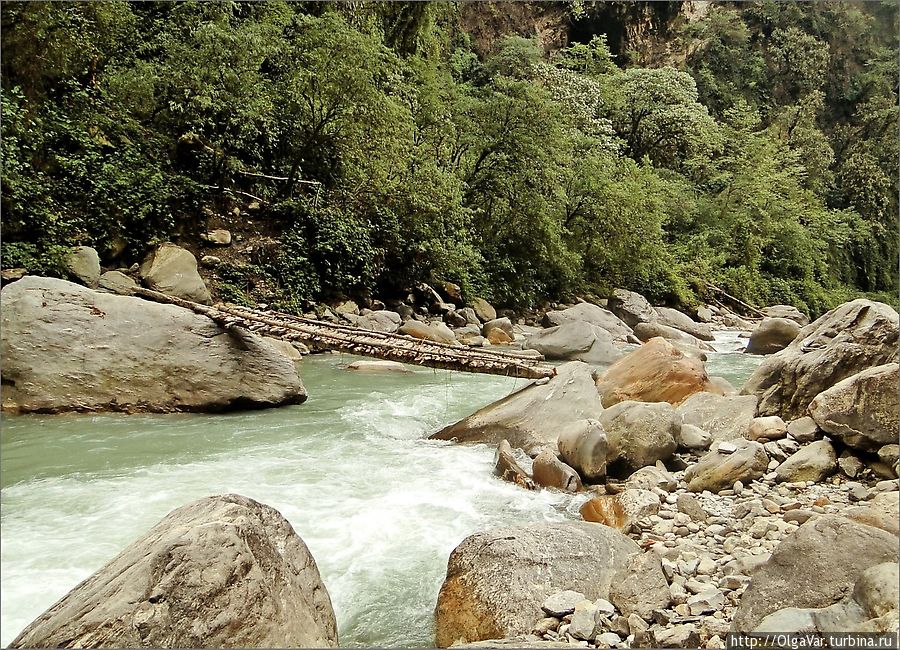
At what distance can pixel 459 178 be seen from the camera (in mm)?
17094

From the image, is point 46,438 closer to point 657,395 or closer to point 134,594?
point 134,594

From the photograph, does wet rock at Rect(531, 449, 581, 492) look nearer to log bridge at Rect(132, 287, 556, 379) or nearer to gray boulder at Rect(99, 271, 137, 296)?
log bridge at Rect(132, 287, 556, 379)

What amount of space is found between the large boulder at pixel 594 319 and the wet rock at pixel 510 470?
10.1 metres

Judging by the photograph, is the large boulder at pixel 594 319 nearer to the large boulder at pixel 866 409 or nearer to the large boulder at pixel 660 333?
the large boulder at pixel 660 333

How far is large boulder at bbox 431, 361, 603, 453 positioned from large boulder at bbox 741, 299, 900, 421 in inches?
67.8

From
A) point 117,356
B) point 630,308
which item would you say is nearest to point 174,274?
point 117,356

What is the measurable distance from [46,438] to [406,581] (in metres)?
3.97

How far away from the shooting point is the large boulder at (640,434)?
504cm

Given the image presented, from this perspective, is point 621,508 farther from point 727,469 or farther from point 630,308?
point 630,308

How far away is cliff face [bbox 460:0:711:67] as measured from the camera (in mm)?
31578

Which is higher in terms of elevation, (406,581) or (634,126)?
(634,126)

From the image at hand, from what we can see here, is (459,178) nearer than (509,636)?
No

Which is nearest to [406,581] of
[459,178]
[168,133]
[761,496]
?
[761,496]

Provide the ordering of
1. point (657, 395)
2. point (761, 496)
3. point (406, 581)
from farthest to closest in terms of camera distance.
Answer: point (657, 395), point (761, 496), point (406, 581)
